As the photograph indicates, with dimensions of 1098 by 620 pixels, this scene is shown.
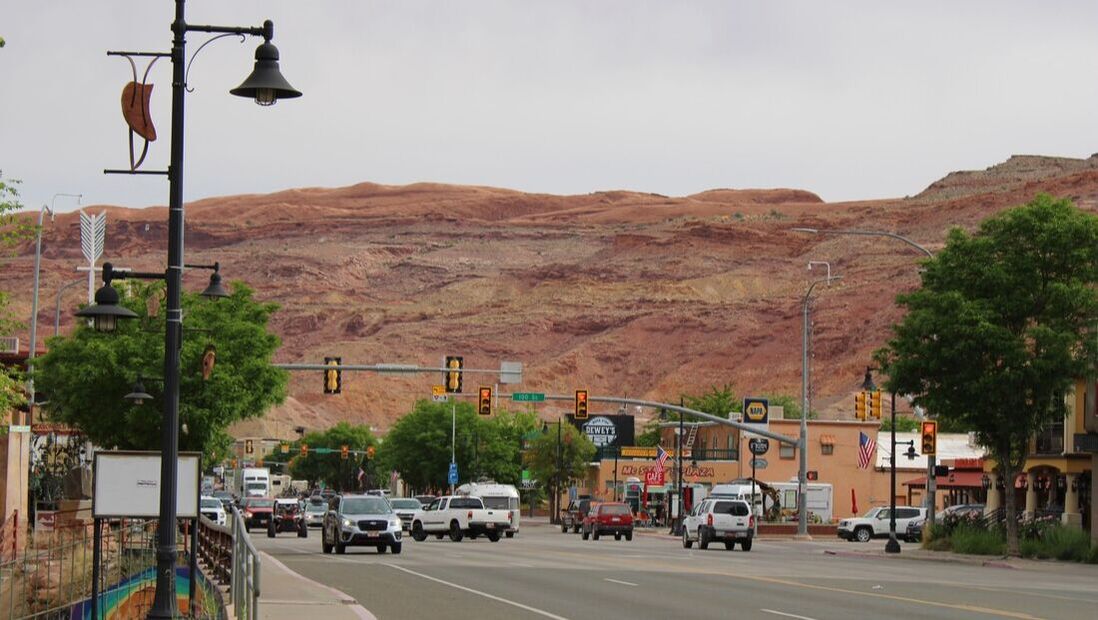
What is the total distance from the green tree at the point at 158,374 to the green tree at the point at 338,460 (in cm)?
8895

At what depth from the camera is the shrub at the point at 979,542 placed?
4719cm

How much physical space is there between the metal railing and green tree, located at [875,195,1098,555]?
95.3 feet

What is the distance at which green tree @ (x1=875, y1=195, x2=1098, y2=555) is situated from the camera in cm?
4441

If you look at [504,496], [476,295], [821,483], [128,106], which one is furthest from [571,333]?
[128,106]

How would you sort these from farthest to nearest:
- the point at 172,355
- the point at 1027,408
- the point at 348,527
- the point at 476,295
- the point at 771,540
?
the point at 476,295
the point at 771,540
the point at 1027,408
the point at 348,527
the point at 172,355

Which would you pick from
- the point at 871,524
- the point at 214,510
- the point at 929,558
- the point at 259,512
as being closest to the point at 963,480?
the point at 871,524

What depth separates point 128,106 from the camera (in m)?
17.2

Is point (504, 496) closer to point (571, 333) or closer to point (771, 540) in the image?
point (771, 540)

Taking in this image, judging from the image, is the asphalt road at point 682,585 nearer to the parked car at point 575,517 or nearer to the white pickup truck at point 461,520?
the white pickup truck at point 461,520

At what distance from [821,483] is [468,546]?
4067 cm

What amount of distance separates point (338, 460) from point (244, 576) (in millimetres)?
144976

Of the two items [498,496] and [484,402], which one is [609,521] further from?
[484,402]

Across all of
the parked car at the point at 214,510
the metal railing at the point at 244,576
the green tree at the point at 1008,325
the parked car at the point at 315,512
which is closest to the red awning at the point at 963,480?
the green tree at the point at 1008,325

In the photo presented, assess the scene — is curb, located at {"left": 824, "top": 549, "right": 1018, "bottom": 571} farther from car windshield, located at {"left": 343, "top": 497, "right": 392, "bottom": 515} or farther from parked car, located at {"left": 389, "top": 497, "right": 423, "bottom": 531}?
parked car, located at {"left": 389, "top": 497, "right": 423, "bottom": 531}
